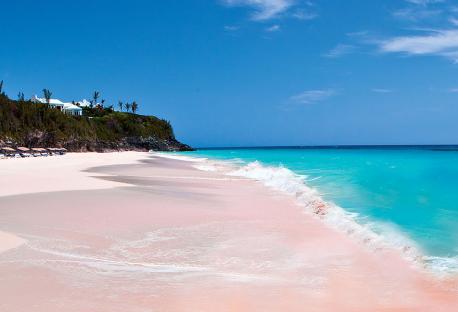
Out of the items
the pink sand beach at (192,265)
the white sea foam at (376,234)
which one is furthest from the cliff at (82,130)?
the white sea foam at (376,234)

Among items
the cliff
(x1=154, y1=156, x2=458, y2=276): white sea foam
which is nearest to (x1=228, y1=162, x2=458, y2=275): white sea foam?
(x1=154, y1=156, x2=458, y2=276): white sea foam

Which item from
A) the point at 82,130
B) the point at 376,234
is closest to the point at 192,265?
the point at 376,234

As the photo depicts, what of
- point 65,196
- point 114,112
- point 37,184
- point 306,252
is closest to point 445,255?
point 306,252

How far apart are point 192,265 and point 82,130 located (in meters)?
80.9

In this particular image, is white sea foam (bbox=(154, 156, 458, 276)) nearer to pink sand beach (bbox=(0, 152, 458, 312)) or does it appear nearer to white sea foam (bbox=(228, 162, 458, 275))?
white sea foam (bbox=(228, 162, 458, 275))

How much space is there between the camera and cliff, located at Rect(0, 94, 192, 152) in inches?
2512

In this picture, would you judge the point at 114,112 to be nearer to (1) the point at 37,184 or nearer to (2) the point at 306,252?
(1) the point at 37,184

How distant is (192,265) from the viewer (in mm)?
5918

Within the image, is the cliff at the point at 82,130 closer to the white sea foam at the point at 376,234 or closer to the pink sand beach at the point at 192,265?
the pink sand beach at the point at 192,265

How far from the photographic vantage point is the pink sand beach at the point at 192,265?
4.55 meters

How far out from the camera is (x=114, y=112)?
117812mm

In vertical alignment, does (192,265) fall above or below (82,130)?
below

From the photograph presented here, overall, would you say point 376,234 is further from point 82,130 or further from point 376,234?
point 82,130

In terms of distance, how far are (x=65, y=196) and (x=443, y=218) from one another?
10095mm
